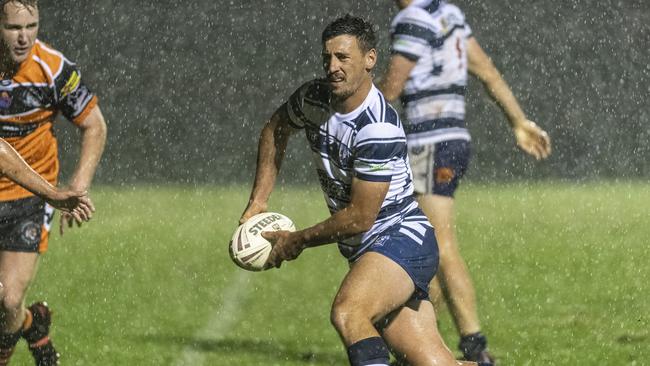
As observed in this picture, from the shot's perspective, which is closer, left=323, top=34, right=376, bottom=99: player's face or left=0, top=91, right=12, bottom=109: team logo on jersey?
left=323, top=34, right=376, bottom=99: player's face

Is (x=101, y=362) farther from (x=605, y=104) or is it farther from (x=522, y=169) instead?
(x=605, y=104)

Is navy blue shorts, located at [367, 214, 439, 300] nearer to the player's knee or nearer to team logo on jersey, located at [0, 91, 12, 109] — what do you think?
the player's knee

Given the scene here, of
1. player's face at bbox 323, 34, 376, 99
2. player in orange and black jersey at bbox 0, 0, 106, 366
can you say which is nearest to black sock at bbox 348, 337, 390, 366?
player's face at bbox 323, 34, 376, 99

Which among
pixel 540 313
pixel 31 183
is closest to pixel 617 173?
pixel 540 313

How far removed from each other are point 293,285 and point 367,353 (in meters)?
5.06

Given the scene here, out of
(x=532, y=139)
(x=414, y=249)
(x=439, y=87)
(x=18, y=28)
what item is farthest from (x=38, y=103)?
(x=532, y=139)

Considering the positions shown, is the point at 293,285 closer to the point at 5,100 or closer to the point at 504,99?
the point at 504,99

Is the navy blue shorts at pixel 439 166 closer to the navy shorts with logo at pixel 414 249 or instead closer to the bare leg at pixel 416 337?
the navy shorts with logo at pixel 414 249

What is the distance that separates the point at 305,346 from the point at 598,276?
135 inches

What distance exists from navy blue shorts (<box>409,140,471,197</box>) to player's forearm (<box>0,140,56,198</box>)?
7.31 feet

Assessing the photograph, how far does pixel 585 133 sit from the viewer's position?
19.1 meters

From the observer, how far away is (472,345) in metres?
7.59

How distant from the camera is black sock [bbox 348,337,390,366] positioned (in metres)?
5.77

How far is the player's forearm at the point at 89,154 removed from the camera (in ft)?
23.8
